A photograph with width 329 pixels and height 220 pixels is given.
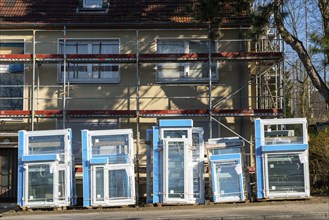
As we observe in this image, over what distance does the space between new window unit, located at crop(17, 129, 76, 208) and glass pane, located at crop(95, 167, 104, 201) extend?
88cm

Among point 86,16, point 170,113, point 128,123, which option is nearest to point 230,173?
point 170,113

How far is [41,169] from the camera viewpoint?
1503 centimetres

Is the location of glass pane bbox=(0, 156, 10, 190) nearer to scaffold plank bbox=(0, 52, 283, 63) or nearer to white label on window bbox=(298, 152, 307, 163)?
scaffold plank bbox=(0, 52, 283, 63)

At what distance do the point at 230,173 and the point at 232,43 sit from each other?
18.0ft

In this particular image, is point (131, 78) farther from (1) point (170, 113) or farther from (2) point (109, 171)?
(2) point (109, 171)

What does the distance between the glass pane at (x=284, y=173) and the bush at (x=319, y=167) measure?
5.09 feet

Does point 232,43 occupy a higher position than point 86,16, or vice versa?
point 86,16

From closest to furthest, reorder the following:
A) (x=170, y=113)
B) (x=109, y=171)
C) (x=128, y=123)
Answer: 1. (x=109, y=171)
2. (x=170, y=113)
3. (x=128, y=123)

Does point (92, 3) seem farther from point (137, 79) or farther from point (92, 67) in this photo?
point (137, 79)

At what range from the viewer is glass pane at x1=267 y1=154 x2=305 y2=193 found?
48.8ft

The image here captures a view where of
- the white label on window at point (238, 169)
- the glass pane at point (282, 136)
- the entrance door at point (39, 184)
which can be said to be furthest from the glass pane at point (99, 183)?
the glass pane at point (282, 136)

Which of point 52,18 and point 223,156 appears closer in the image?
point 223,156

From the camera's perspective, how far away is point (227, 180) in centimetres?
1498

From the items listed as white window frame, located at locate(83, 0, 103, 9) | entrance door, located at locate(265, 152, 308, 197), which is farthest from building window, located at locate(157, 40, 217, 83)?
entrance door, located at locate(265, 152, 308, 197)
